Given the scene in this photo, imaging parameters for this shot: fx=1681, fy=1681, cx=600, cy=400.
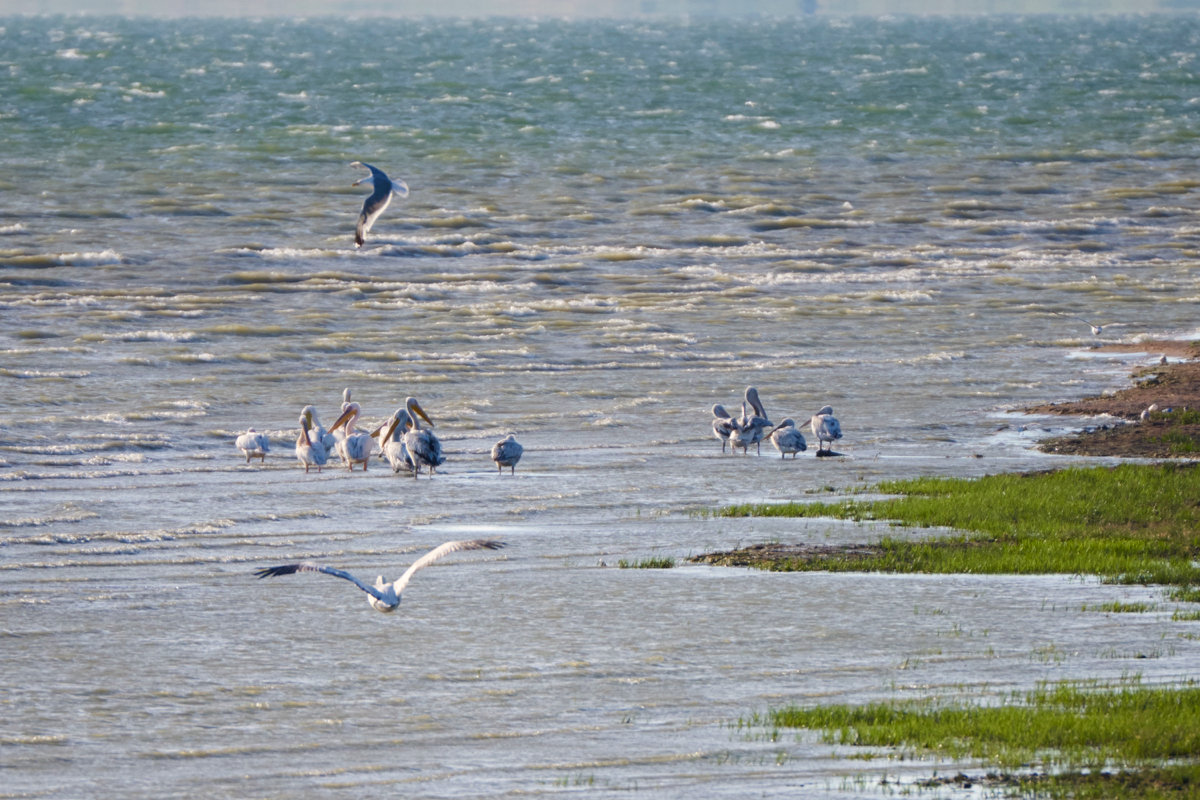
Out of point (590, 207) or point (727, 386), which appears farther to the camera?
point (590, 207)

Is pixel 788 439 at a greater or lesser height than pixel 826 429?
lesser

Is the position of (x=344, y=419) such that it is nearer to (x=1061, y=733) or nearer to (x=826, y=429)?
(x=826, y=429)

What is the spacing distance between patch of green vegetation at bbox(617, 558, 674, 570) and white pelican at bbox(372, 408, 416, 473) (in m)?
4.74

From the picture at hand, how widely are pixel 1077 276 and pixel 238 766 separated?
2990 centimetres

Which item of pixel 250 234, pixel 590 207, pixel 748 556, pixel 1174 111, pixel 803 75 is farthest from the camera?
pixel 803 75

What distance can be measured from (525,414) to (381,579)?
1031 centimetres

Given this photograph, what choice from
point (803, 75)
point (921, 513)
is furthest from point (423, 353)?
point (803, 75)

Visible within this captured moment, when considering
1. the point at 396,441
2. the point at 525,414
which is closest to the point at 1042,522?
the point at 396,441

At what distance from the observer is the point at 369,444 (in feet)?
60.3

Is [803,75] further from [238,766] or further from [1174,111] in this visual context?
[238,766]

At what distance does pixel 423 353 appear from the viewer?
2656 cm

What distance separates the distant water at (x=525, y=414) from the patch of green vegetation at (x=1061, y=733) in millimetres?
353

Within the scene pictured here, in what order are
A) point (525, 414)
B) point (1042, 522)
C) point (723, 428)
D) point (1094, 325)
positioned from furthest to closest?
point (1094, 325)
point (525, 414)
point (723, 428)
point (1042, 522)

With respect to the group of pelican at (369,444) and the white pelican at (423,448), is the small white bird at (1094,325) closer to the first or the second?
the group of pelican at (369,444)
